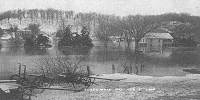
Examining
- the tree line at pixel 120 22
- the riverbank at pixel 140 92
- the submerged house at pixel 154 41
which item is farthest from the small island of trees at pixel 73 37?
the submerged house at pixel 154 41

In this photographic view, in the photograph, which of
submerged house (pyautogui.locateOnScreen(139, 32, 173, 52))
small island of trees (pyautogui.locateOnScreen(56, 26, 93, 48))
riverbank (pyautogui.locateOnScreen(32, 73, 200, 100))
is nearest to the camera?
riverbank (pyautogui.locateOnScreen(32, 73, 200, 100))

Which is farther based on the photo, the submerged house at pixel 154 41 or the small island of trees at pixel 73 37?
the submerged house at pixel 154 41

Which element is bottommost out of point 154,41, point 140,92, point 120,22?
point 140,92

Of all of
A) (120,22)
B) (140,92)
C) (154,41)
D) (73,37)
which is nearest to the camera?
(140,92)

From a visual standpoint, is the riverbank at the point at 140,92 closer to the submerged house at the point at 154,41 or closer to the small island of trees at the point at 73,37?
the small island of trees at the point at 73,37

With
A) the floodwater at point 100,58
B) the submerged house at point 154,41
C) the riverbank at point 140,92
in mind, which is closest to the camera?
the riverbank at point 140,92

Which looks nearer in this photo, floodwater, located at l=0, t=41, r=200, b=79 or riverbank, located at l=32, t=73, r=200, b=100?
riverbank, located at l=32, t=73, r=200, b=100

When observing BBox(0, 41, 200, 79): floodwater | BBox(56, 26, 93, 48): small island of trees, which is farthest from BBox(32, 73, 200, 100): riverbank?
BBox(56, 26, 93, 48): small island of trees

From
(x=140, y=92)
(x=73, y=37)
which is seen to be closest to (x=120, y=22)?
(x=73, y=37)

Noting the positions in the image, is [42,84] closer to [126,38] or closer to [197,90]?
[197,90]

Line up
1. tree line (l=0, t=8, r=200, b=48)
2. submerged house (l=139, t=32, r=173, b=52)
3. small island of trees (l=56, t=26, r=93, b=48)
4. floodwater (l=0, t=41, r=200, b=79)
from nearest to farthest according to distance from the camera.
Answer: tree line (l=0, t=8, r=200, b=48), floodwater (l=0, t=41, r=200, b=79), small island of trees (l=56, t=26, r=93, b=48), submerged house (l=139, t=32, r=173, b=52)

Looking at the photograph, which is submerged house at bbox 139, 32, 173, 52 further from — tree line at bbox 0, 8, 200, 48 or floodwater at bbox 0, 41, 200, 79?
floodwater at bbox 0, 41, 200, 79

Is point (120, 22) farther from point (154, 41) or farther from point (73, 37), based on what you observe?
point (154, 41)

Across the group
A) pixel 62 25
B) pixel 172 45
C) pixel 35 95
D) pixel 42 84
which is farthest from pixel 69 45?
pixel 172 45
